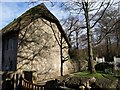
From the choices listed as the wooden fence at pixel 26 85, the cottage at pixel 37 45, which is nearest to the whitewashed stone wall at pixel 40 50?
the cottage at pixel 37 45

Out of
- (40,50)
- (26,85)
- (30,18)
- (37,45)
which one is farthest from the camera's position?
Answer: (40,50)

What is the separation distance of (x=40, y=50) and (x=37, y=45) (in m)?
0.71

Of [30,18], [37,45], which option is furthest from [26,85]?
[30,18]

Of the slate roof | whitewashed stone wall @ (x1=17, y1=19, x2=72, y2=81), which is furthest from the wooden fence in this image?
the slate roof

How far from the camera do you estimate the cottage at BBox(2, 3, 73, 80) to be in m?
20.8

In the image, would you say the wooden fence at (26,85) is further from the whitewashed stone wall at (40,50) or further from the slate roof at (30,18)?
the slate roof at (30,18)

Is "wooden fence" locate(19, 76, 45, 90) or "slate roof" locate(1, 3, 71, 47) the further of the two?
"slate roof" locate(1, 3, 71, 47)

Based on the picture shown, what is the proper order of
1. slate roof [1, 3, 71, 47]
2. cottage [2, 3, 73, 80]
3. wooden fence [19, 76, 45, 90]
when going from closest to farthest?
wooden fence [19, 76, 45, 90] < cottage [2, 3, 73, 80] < slate roof [1, 3, 71, 47]

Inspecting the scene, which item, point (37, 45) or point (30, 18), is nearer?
point (30, 18)

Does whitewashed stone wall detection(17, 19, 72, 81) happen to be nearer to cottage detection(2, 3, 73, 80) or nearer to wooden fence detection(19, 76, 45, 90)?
cottage detection(2, 3, 73, 80)

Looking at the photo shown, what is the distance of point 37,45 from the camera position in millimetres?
22297

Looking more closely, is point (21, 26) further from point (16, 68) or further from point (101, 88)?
point (101, 88)

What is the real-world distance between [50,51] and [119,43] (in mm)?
22493

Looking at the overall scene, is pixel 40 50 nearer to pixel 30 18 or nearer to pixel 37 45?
pixel 37 45
